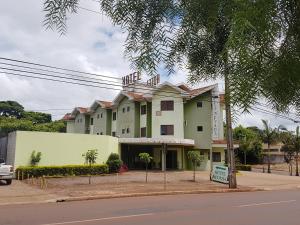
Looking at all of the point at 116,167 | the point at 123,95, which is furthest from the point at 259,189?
the point at 123,95

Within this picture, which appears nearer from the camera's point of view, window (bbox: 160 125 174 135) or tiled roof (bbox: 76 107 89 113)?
window (bbox: 160 125 174 135)

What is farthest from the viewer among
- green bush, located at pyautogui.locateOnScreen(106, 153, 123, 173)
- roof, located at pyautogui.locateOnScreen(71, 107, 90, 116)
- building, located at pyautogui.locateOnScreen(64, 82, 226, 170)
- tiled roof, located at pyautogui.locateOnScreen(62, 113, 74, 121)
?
tiled roof, located at pyautogui.locateOnScreen(62, 113, 74, 121)

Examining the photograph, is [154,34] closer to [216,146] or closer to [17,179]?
[17,179]

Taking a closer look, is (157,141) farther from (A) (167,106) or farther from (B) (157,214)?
(B) (157,214)

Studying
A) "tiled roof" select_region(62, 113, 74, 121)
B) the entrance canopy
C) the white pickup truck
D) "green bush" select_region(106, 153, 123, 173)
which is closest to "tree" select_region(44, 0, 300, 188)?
the white pickup truck

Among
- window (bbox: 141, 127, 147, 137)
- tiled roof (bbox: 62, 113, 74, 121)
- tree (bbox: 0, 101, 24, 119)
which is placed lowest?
window (bbox: 141, 127, 147, 137)

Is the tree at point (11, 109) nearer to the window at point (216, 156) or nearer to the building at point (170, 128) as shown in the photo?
the building at point (170, 128)

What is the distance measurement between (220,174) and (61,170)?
36.9 ft

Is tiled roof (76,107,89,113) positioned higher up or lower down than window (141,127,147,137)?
higher up

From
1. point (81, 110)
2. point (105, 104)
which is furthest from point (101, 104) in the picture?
point (81, 110)

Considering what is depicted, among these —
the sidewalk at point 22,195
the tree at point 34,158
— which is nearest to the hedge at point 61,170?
the tree at point 34,158

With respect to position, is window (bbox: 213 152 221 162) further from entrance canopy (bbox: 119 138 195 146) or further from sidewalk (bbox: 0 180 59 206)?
sidewalk (bbox: 0 180 59 206)

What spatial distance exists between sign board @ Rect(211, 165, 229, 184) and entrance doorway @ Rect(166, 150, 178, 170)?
43.9ft

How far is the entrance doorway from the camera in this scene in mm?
45938
